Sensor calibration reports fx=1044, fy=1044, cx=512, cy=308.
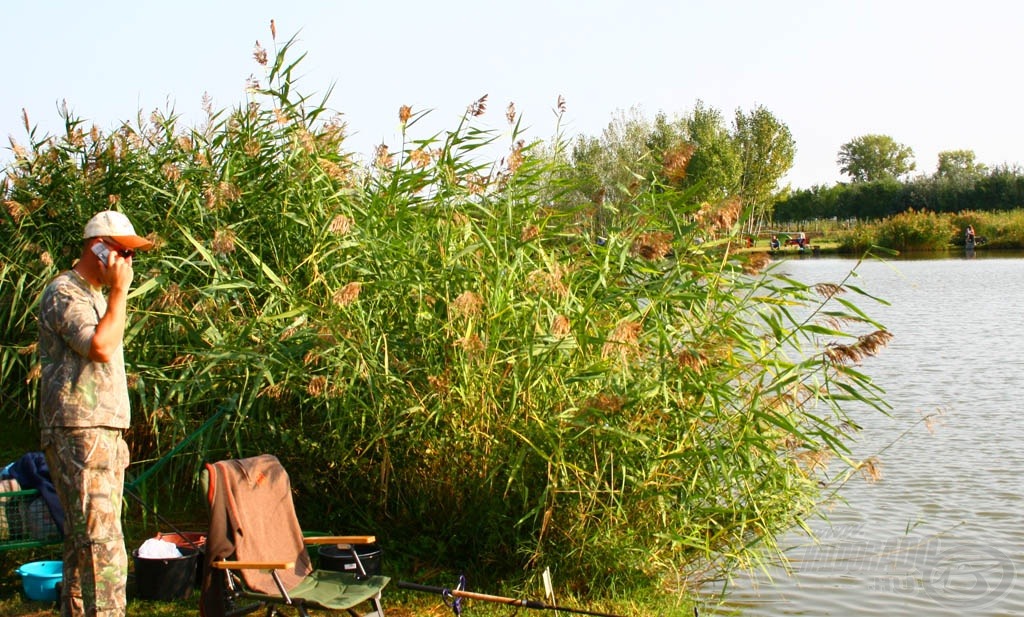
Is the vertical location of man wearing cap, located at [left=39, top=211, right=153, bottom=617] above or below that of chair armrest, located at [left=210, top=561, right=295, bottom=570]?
above

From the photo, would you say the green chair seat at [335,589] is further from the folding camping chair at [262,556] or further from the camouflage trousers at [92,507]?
the camouflage trousers at [92,507]

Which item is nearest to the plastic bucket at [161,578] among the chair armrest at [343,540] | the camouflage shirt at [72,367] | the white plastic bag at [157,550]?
the white plastic bag at [157,550]

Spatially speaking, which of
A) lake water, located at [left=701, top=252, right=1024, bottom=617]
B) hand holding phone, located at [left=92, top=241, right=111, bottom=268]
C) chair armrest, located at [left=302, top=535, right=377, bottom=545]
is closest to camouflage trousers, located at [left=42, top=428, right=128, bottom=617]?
hand holding phone, located at [left=92, top=241, right=111, bottom=268]

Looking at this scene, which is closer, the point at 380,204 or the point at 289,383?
the point at 289,383

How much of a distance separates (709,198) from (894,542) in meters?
3.01

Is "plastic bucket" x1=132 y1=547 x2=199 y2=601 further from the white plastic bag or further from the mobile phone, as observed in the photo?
the mobile phone

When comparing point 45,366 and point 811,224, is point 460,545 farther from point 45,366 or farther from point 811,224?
point 811,224

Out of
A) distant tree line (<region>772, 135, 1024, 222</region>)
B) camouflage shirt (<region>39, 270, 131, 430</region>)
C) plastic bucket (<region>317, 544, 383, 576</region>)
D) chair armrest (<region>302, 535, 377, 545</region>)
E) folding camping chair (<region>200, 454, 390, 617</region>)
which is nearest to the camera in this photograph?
camouflage shirt (<region>39, 270, 131, 430</region>)

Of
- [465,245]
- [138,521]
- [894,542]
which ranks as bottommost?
[894,542]

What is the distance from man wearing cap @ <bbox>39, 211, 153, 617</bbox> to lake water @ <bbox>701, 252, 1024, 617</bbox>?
321cm

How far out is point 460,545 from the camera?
→ 208 inches

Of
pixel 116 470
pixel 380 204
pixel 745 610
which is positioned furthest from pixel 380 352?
pixel 745 610

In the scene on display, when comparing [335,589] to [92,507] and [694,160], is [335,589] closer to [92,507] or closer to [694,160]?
[92,507]

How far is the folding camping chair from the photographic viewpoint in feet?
13.4
